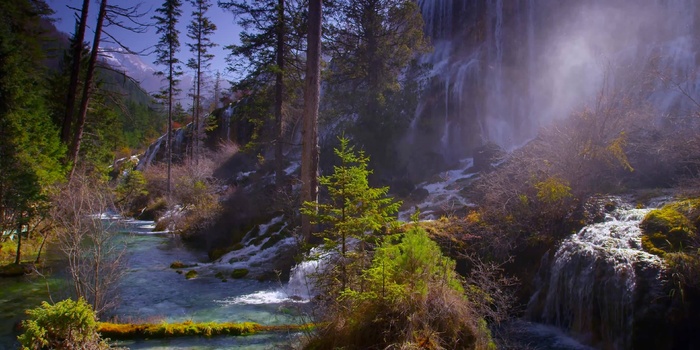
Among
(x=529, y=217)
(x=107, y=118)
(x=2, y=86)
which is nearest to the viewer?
(x=529, y=217)

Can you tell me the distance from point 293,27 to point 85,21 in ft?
26.7

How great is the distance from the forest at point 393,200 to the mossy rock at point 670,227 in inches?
1.7

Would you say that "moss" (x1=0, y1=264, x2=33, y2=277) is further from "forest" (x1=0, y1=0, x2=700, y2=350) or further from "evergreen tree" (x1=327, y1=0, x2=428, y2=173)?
"evergreen tree" (x1=327, y1=0, x2=428, y2=173)

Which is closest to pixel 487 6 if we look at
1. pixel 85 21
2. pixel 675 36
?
pixel 675 36

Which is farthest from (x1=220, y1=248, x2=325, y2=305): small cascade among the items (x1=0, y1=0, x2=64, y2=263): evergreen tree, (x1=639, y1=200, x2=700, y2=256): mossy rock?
(x1=639, y1=200, x2=700, y2=256): mossy rock

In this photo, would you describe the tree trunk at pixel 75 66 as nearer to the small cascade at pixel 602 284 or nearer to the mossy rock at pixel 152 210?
the small cascade at pixel 602 284

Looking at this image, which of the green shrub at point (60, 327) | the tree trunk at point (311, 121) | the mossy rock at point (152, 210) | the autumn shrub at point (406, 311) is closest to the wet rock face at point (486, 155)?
the tree trunk at point (311, 121)

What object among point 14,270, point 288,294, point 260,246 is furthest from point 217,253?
point 288,294

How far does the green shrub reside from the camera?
5324mm

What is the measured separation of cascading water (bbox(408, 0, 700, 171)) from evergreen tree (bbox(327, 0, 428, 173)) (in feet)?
13.1

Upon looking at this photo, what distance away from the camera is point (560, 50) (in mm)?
25297

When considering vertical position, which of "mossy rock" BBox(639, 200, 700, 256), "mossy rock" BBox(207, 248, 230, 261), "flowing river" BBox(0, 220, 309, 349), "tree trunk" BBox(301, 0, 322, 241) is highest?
"tree trunk" BBox(301, 0, 322, 241)

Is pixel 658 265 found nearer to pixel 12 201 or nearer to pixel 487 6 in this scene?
pixel 12 201

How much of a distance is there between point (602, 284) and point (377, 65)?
50.8ft
